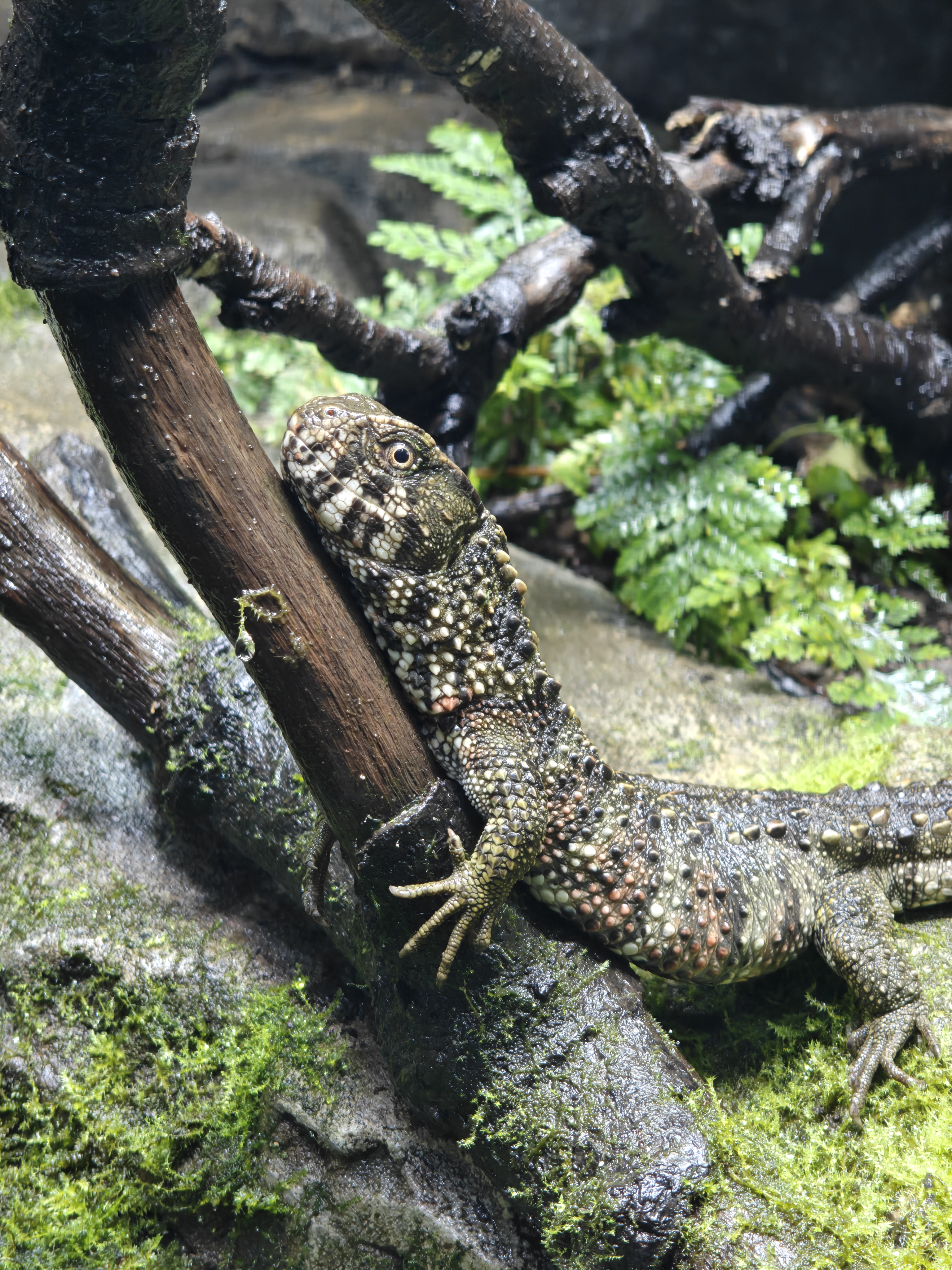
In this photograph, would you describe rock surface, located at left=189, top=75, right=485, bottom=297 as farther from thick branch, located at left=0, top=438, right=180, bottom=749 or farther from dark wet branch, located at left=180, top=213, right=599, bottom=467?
thick branch, located at left=0, top=438, right=180, bottom=749

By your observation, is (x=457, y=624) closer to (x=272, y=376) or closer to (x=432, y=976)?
(x=432, y=976)

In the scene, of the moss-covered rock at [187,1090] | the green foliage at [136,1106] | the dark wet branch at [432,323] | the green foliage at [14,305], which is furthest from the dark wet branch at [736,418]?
the green foliage at [14,305]

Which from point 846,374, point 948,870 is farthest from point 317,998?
point 846,374

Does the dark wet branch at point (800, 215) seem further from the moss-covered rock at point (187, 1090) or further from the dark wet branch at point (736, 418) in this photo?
the moss-covered rock at point (187, 1090)

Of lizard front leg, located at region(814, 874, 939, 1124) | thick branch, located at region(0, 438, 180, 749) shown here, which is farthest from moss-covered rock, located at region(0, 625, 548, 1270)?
lizard front leg, located at region(814, 874, 939, 1124)

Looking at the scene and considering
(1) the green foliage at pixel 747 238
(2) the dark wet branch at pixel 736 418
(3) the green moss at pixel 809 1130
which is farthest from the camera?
(2) the dark wet branch at pixel 736 418

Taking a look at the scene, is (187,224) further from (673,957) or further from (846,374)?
(846,374)

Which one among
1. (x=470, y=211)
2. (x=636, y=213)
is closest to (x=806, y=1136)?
(x=636, y=213)
